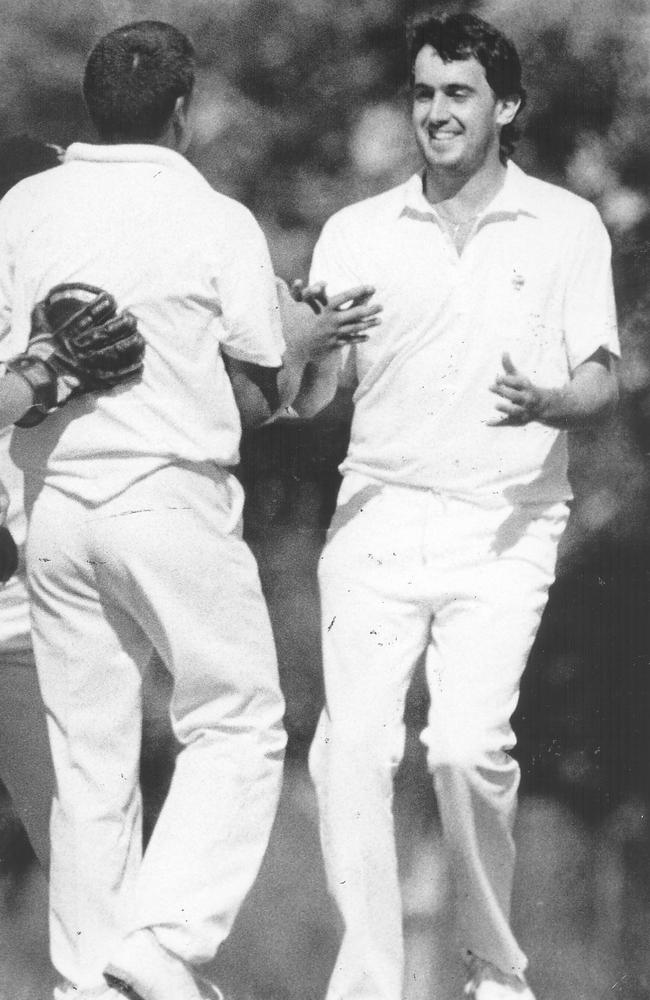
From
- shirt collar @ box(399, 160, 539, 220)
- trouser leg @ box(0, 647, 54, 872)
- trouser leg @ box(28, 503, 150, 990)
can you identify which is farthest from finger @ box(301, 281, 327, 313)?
trouser leg @ box(0, 647, 54, 872)

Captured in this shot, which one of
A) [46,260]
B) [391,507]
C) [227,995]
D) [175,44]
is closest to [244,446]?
[391,507]

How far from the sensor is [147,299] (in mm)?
3723

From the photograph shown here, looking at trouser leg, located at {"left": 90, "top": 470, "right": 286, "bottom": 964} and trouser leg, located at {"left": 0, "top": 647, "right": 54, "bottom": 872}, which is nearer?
trouser leg, located at {"left": 90, "top": 470, "right": 286, "bottom": 964}

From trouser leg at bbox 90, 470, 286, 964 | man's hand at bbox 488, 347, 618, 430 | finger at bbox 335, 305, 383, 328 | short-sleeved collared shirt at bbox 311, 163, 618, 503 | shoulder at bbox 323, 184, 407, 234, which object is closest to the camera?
trouser leg at bbox 90, 470, 286, 964

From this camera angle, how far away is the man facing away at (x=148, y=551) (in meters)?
3.67

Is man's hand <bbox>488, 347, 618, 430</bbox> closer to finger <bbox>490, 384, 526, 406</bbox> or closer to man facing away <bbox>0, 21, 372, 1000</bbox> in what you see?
finger <bbox>490, 384, 526, 406</bbox>

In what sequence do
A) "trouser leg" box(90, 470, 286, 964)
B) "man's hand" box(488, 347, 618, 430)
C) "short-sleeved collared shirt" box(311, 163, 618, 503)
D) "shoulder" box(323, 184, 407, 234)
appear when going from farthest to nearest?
"shoulder" box(323, 184, 407, 234) < "short-sleeved collared shirt" box(311, 163, 618, 503) < "man's hand" box(488, 347, 618, 430) < "trouser leg" box(90, 470, 286, 964)

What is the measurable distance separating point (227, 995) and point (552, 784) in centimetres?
93

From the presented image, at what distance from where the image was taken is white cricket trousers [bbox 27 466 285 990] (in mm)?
3656

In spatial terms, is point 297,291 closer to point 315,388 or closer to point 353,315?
point 353,315

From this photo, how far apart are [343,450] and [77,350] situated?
2.47ft

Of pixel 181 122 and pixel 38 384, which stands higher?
pixel 181 122

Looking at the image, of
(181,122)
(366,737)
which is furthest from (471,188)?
(366,737)

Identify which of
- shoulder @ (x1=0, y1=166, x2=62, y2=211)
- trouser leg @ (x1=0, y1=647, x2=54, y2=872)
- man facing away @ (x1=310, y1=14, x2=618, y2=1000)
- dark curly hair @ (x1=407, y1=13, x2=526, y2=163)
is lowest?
trouser leg @ (x1=0, y1=647, x2=54, y2=872)
